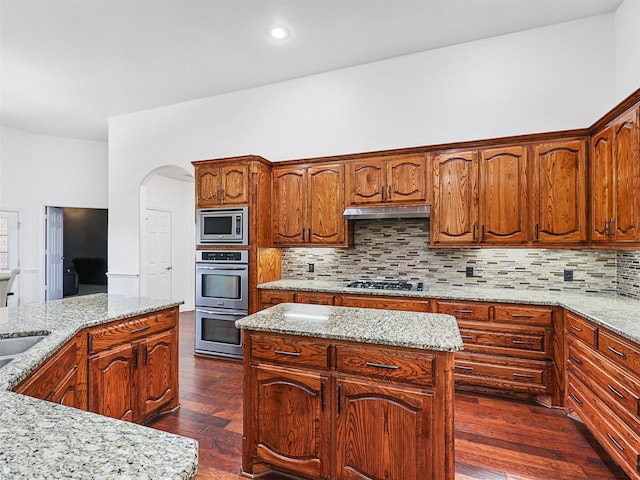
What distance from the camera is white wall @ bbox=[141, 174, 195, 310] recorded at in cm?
632

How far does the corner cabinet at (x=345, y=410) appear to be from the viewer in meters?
1.51

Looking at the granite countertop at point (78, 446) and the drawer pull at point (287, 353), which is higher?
the granite countertop at point (78, 446)

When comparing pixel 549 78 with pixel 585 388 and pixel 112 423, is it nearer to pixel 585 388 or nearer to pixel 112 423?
pixel 585 388

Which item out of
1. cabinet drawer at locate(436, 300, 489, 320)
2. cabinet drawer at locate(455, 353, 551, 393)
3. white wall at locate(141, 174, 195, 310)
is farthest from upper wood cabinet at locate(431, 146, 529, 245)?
white wall at locate(141, 174, 195, 310)

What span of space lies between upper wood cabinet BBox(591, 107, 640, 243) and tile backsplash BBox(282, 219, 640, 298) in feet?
1.40

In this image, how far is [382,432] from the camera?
5.20ft

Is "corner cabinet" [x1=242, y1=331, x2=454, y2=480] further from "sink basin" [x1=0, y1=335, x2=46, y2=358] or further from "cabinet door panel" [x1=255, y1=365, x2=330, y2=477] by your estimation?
"sink basin" [x1=0, y1=335, x2=46, y2=358]

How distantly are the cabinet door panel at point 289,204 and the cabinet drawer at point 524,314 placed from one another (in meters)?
2.11

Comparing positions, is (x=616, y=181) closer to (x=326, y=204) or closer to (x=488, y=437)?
(x=488, y=437)

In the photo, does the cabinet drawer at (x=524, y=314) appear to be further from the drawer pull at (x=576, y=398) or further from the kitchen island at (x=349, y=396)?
the kitchen island at (x=349, y=396)

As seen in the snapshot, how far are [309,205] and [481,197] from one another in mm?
1773

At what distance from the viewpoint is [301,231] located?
3896mm

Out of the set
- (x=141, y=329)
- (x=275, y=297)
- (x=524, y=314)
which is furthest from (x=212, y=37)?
(x=524, y=314)

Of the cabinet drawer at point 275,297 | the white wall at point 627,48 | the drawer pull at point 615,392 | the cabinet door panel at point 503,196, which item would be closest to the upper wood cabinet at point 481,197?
the cabinet door panel at point 503,196
